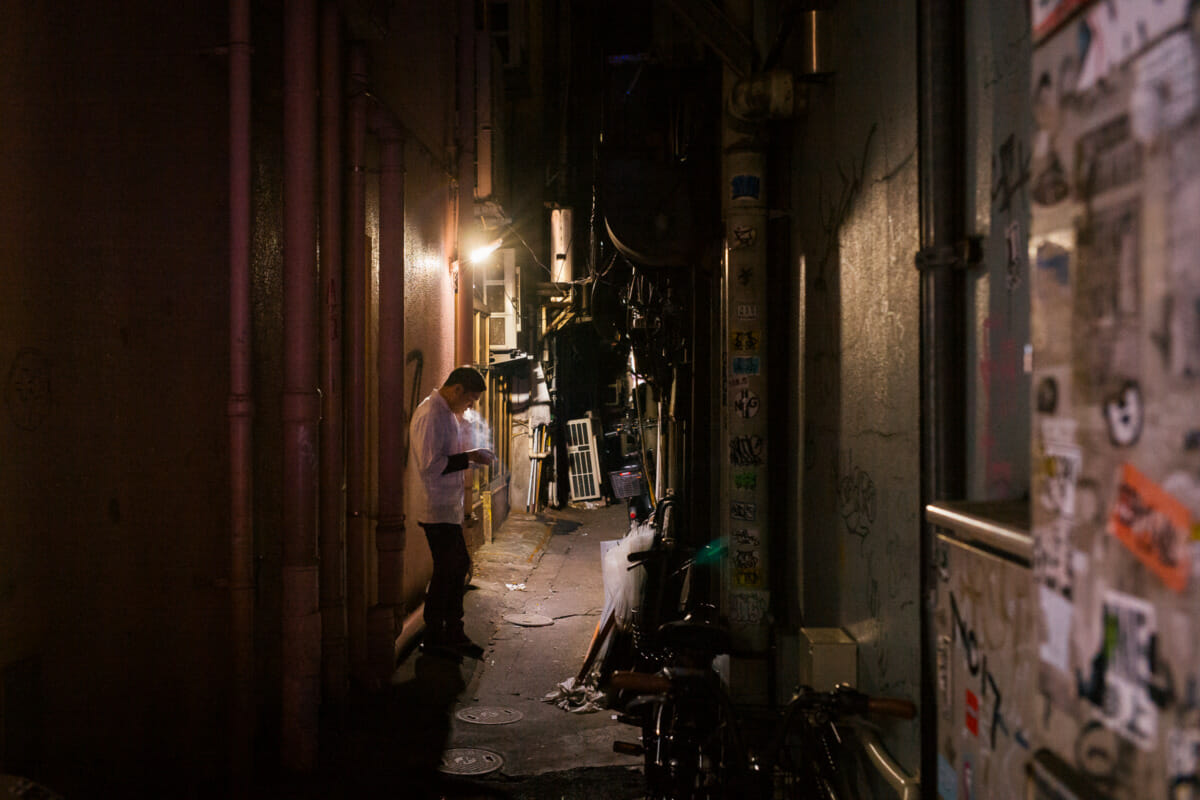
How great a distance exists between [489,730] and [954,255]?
5.03 metres

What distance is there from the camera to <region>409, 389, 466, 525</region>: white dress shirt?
7566mm

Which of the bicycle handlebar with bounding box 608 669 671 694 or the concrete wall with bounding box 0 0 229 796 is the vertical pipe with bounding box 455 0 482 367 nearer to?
the concrete wall with bounding box 0 0 229 796

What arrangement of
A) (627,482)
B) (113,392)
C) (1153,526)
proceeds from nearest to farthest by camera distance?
1. (1153,526)
2. (113,392)
3. (627,482)

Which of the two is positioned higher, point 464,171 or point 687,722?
point 464,171

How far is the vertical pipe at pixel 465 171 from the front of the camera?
34.7 ft

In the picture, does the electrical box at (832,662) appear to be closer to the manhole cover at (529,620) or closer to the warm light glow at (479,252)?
the manhole cover at (529,620)

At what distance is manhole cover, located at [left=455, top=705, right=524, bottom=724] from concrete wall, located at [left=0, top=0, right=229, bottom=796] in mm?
1894

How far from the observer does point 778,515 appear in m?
6.02

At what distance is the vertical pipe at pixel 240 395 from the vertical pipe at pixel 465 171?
544 centimetres

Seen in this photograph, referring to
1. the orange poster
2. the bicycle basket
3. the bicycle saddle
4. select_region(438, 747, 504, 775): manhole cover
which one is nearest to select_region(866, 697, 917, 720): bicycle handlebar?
the bicycle saddle

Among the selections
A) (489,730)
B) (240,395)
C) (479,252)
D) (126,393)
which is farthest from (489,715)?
(479,252)

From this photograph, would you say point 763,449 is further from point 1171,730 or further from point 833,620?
point 1171,730

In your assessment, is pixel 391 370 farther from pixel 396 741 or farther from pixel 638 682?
pixel 638 682

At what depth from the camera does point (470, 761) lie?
18.1 ft
